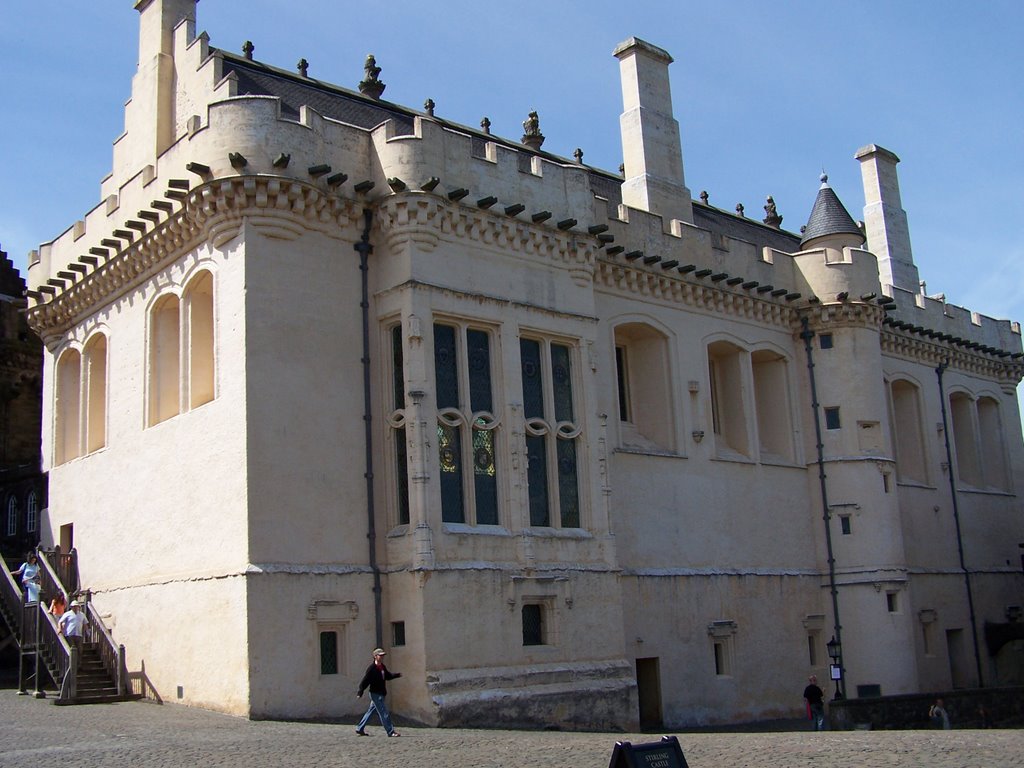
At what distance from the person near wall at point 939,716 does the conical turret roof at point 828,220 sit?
12.9 meters

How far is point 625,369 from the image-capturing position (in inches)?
1192

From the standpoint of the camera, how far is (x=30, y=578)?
2531 cm

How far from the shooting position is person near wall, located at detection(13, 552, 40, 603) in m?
24.9

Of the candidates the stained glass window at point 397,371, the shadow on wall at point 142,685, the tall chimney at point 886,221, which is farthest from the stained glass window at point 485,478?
the tall chimney at point 886,221

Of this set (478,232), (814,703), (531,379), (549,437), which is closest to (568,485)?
(549,437)

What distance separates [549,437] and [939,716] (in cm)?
1165

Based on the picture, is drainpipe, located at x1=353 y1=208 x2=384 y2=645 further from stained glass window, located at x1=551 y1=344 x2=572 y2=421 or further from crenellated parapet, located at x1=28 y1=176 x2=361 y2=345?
stained glass window, located at x1=551 y1=344 x2=572 y2=421

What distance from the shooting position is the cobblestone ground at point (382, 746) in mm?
16297

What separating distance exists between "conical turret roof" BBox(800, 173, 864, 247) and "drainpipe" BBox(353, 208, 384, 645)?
614 inches

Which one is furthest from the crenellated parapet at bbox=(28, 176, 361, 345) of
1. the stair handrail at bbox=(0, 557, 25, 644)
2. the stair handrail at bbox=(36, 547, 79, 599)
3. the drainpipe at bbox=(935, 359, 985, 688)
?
the drainpipe at bbox=(935, 359, 985, 688)

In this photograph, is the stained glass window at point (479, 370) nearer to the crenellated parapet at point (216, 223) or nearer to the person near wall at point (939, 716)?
the crenellated parapet at point (216, 223)

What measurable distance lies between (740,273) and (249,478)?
15.5 m

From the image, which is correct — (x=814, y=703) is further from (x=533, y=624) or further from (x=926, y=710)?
(x=533, y=624)

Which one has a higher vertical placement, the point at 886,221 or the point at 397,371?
the point at 886,221
